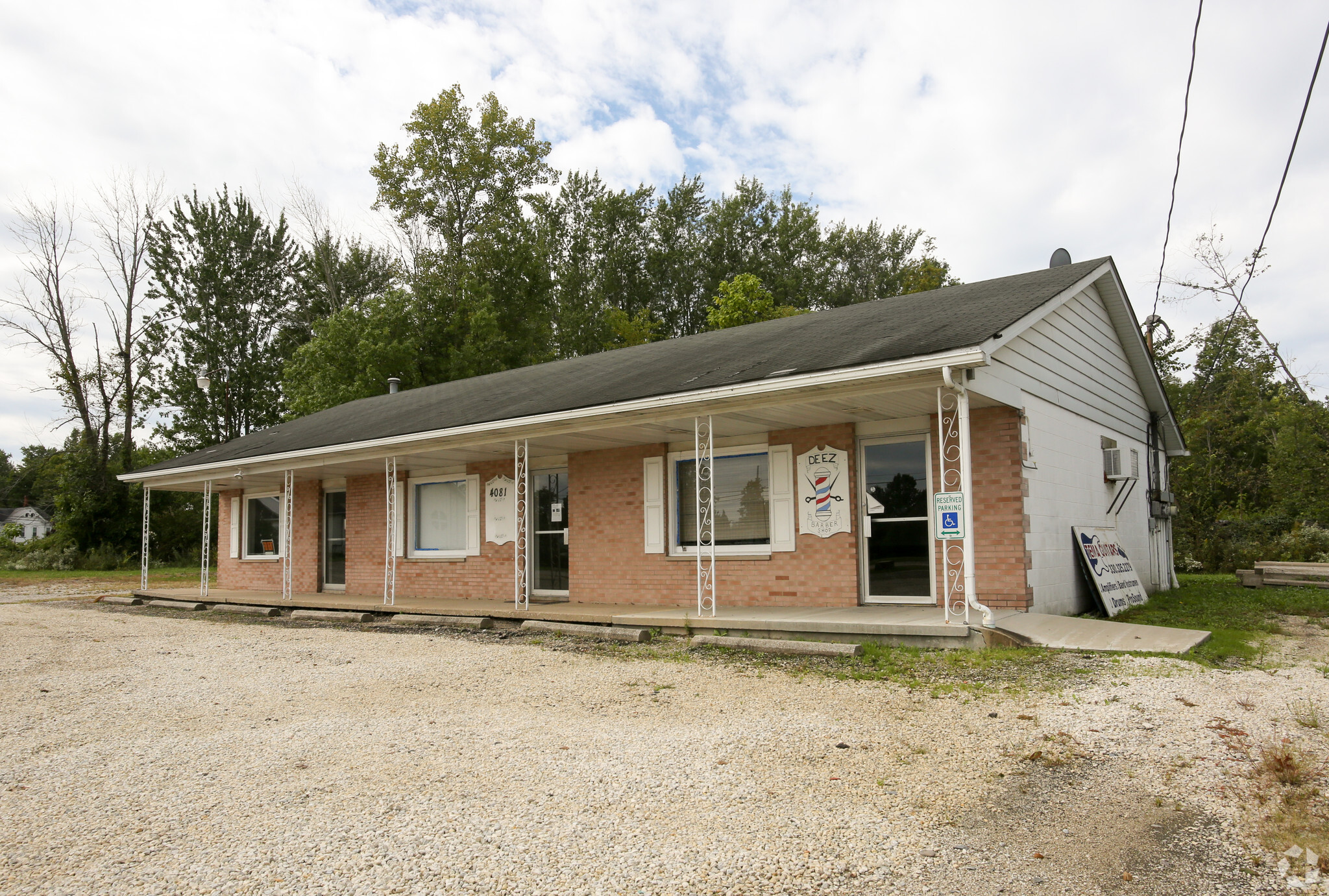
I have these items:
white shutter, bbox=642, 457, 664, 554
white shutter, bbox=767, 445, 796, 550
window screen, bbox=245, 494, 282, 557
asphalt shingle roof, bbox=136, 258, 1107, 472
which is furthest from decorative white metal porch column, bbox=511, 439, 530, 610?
window screen, bbox=245, 494, 282, 557

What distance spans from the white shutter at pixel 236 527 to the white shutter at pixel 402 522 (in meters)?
→ 5.59

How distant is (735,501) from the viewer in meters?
11.1

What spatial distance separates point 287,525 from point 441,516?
3824 mm

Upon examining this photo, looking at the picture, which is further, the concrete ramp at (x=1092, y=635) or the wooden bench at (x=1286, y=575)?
the wooden bench at (x=1286, y=575)

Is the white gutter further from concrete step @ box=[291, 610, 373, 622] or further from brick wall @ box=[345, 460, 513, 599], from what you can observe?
concrete step @ box=[291, 610, 373, 622]

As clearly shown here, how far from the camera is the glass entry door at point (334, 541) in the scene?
16.0 meters

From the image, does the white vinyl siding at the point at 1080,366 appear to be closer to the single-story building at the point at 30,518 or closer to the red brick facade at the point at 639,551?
the red brick facade at the point at 639,551

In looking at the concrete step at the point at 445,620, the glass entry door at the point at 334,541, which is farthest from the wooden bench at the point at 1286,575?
the glass entry door at the point at 334,541

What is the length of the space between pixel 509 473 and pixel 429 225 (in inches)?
876

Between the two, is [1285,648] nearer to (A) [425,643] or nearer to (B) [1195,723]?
(B) [1195,723]

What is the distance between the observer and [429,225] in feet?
107

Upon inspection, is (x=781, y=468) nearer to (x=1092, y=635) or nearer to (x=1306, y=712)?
(x=1092, y=635)

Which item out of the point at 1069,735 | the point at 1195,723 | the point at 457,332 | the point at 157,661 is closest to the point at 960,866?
the point at 1069,735

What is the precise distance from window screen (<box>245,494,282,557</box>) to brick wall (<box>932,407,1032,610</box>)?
13.8 meters
